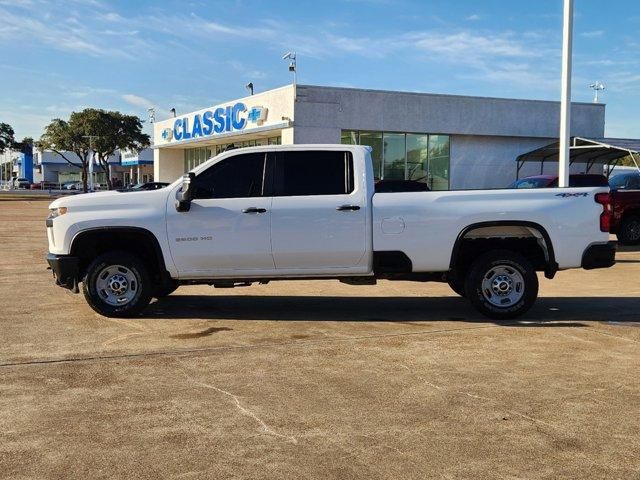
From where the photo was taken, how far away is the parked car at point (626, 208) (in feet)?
53.2

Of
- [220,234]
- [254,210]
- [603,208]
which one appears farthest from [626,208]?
[220,234]

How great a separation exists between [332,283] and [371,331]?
3.81m

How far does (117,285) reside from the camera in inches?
309

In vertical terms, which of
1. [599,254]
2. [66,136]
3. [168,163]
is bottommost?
[599,254]

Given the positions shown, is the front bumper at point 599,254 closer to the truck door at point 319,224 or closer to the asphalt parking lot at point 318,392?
the asphalt parking lot at point 318,392

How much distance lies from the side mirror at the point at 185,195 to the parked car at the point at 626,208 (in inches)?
484

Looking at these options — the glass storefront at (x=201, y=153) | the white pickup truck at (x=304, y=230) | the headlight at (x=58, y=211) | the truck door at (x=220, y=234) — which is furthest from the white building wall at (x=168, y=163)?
the truck door at (x=220, y=234)

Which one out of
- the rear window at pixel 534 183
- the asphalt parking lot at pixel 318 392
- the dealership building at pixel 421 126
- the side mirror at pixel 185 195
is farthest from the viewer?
the dealership building at pixel 421 126

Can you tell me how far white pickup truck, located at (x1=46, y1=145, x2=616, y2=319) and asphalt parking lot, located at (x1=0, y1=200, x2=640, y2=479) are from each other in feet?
1.93

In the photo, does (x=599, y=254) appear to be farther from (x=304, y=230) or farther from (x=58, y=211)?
(x=58, y=211)

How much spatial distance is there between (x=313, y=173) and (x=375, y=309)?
2128mm

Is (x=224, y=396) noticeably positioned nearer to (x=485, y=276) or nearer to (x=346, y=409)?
(x=346, y=409)

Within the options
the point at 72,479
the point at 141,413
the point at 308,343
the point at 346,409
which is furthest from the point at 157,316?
the point at 72,479

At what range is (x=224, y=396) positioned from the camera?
5.02 metres
